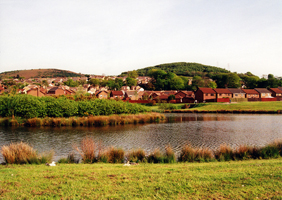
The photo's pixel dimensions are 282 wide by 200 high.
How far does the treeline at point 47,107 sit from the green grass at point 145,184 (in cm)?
2992

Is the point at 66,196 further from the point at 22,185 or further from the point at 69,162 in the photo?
the point at 69,162

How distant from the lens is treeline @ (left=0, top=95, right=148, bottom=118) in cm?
3778

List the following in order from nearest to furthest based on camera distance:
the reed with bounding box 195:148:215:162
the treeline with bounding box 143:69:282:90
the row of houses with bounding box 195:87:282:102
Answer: the reed with bounding box 195:148:215:162 < the row of houses with bounding box 195:87:282:102 < the treeline with bounding box 143:69:282:90

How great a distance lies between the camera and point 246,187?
7648 millimetres

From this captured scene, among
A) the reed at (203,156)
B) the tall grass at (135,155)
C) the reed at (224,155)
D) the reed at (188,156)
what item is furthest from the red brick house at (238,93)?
the reed at (188,156)

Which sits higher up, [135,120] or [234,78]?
[234,78]

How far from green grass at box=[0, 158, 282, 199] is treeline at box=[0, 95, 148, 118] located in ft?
98.2

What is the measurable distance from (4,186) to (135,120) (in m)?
33.1

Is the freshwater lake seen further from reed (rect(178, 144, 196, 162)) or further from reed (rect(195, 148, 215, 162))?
reed (rect(195, 148, 215, 162))

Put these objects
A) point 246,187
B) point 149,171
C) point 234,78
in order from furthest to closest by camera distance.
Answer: point 234,78, point 149,171, point 246,187

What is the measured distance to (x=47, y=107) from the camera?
128 feet

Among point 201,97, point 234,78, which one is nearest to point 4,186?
point 201,97

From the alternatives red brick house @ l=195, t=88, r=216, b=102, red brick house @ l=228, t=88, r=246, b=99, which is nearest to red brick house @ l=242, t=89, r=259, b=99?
red brick house @ l=228, t=88, r=246, b=99

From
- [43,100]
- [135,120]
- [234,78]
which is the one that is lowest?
[135,120]
